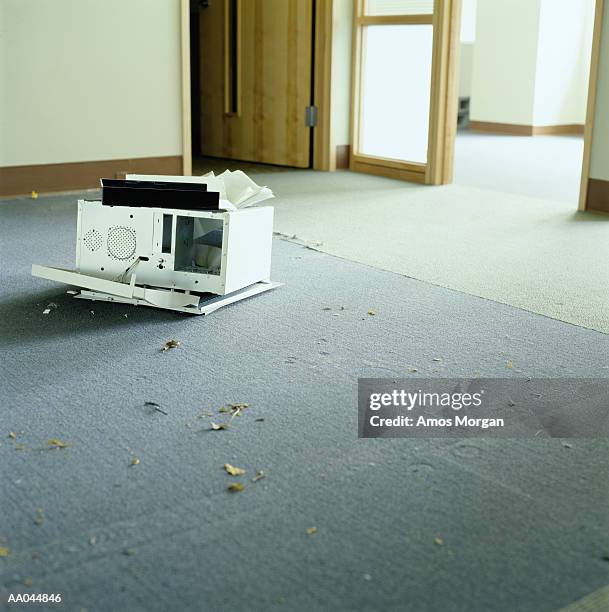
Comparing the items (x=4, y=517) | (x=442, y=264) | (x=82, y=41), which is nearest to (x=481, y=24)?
(x=82, y=41)

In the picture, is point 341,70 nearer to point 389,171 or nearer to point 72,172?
point 389,171

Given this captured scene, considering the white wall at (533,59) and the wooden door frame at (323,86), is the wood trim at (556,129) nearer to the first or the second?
the white wall at (533,59)

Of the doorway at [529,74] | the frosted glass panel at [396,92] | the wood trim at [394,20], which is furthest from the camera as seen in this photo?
the doorway at [529,74]

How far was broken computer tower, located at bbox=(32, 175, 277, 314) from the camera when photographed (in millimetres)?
2506

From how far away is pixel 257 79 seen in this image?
5.82 m

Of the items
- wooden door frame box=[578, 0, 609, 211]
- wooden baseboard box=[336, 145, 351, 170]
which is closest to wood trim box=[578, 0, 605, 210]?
wooden door frame box=[578, 0, 609, 211]

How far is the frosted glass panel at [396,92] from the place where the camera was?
5094mm

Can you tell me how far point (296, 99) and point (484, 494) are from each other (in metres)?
4.36

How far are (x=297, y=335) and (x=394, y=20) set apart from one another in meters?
3.27

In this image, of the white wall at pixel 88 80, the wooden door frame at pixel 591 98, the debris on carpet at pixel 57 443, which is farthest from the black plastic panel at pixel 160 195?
the wooden door frame at pixel 591 98

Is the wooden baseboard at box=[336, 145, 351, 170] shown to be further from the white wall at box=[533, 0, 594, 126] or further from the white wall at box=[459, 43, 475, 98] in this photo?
the white wall at box=[459, 43, 475, 98]

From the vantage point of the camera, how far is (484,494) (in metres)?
1.55

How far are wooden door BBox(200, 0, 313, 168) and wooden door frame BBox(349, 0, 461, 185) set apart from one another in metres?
0.41

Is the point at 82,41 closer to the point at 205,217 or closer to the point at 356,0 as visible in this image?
the point at 356,0
